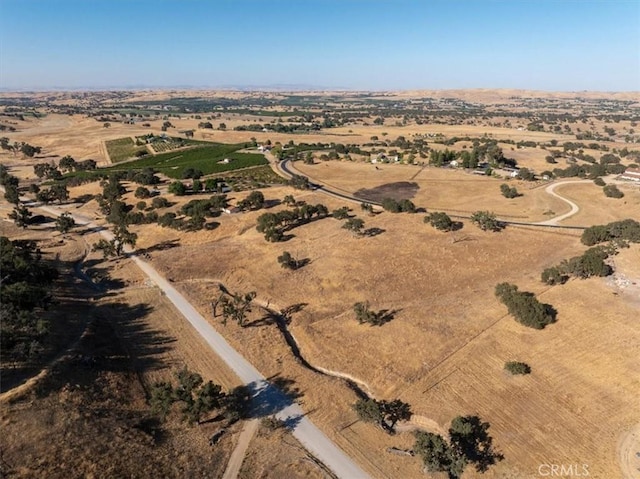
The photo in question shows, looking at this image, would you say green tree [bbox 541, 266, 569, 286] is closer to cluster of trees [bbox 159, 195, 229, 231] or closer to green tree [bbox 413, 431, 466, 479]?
green tree [bbox 413, 431, 466, 479]

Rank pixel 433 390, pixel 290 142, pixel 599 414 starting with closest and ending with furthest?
pixel 599 414 → pixel 433 390 → pixel 290 142

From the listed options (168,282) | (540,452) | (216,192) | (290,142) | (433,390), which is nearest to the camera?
(540,452)

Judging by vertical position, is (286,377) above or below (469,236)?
below

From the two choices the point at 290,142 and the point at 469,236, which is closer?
the point at 469,236

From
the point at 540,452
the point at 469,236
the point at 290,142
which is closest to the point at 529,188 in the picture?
the point at 469,236

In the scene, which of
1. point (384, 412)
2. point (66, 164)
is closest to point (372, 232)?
point (384, 412)

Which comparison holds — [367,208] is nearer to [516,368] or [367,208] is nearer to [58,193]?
[516,368]

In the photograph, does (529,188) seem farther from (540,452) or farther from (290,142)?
(290,142)

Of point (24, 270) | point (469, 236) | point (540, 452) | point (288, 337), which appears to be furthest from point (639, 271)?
point (24, 270)
